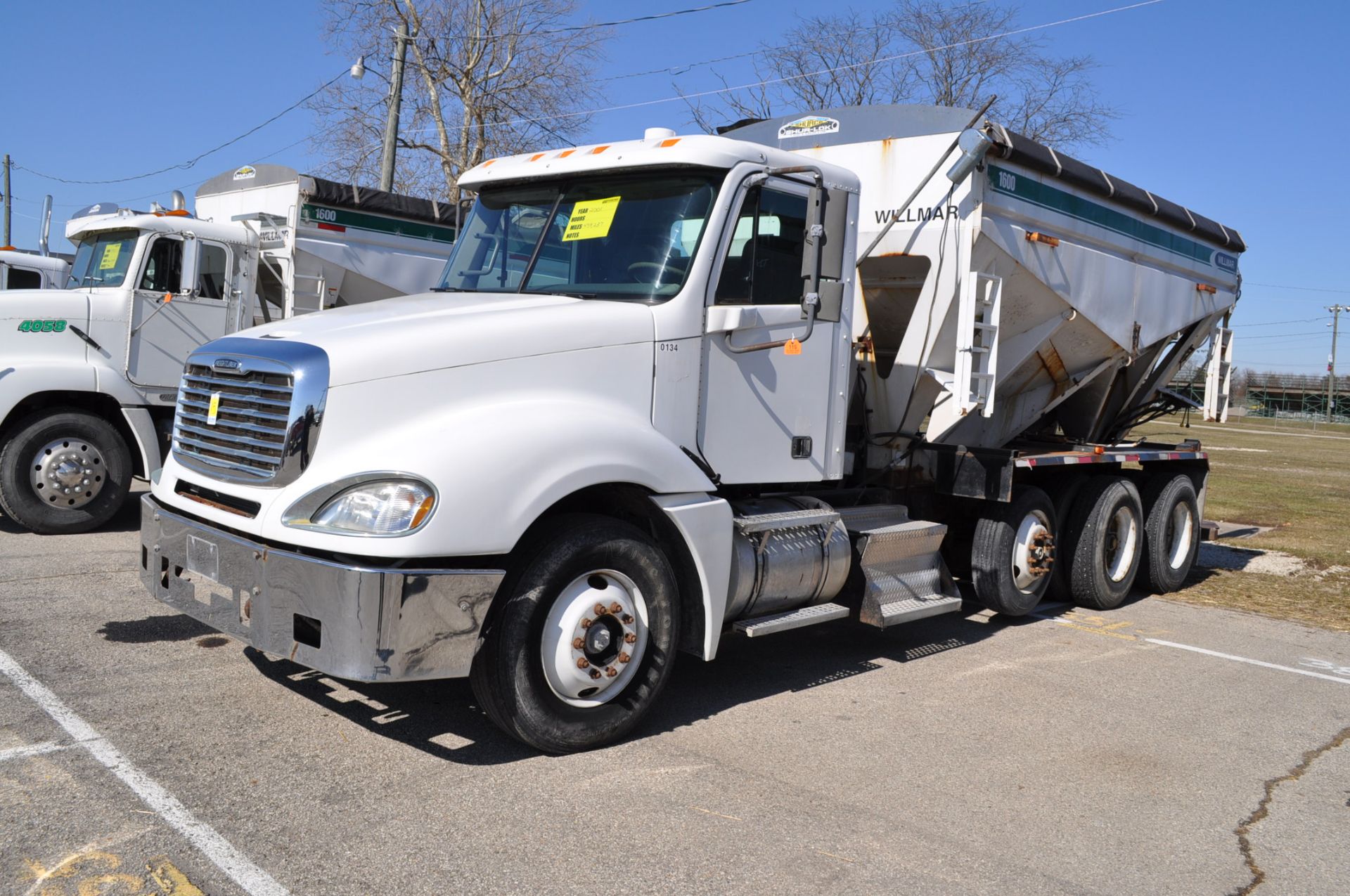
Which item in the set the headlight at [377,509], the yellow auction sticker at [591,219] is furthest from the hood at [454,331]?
the headlight at [377,509]

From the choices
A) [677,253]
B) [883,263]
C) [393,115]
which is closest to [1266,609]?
[883,263]

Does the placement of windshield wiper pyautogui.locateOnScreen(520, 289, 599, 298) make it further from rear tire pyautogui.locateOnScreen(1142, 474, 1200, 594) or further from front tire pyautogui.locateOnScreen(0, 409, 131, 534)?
rear tire pyautogui.locateOnScreen(1142, 474, 1200, 594)

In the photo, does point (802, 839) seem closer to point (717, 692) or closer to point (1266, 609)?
point (717, 692)

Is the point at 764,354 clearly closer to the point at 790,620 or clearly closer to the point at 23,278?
the point at 790,620

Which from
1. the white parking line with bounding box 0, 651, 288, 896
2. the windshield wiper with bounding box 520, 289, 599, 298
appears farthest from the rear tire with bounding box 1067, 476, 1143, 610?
the white parking line with bounding box 0, 651, 288, 896

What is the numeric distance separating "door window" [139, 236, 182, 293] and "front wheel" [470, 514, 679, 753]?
6.97 meters

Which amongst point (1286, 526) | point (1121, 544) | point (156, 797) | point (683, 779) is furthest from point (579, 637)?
point (1286, 526)

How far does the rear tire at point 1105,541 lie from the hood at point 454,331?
5202mm

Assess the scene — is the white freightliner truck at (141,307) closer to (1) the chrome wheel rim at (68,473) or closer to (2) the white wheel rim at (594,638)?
(1) the chrome wheel rim at (68,473)

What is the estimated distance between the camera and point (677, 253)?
5.61 m

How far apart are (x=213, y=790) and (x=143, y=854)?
57cm

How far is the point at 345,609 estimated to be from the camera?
4309mm

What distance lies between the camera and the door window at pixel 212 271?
34.6 ft

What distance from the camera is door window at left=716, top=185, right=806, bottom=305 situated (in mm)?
5766
